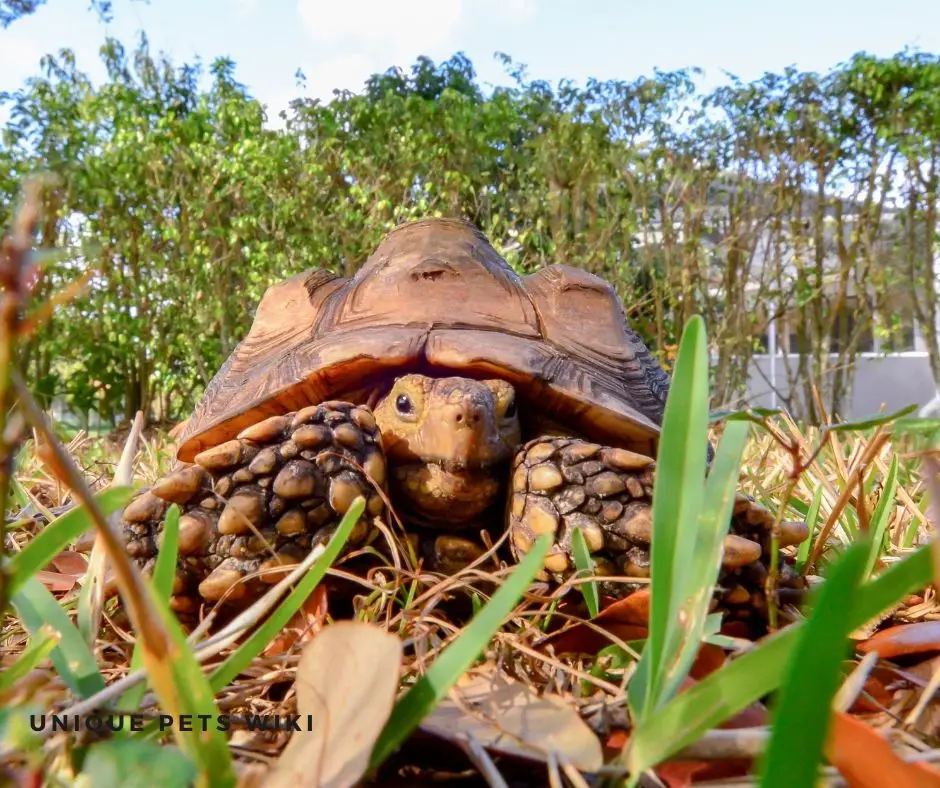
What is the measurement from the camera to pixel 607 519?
106cm

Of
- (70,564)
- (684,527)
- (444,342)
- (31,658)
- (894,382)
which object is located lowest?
(70,564)

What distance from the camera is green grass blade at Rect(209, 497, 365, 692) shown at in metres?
0.53

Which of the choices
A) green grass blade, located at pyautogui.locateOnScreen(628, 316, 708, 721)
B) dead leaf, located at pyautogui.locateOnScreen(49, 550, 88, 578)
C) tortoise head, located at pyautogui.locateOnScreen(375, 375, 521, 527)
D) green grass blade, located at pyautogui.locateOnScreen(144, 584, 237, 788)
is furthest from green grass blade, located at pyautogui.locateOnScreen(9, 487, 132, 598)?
dead leaf, located at pyautogui.locateOnScreen(49, 550, 88, 578)

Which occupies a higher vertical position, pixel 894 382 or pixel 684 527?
pixel 894 382

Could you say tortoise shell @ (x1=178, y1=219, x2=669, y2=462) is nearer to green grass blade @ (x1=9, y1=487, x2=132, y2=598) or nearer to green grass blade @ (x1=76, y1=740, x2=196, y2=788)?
green grass blade @ (x1=9, y1=487, x2=132, y2=598)

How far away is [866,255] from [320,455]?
7347 millimetres

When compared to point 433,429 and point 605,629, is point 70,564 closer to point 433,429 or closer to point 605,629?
point 433,429

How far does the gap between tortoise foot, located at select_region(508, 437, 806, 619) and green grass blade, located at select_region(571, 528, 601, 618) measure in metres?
0.03

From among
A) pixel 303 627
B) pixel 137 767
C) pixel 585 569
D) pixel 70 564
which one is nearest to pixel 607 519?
pixel 585 569

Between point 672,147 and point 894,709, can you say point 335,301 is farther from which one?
point 672,147

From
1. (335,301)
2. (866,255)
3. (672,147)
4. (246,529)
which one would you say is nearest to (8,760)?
(246,529)

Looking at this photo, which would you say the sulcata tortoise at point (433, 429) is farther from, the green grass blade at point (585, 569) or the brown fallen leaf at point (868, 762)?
the brown fallen leaf at point (868, 762)

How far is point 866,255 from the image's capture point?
7.16m

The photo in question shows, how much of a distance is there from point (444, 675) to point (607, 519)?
617 millimetres
